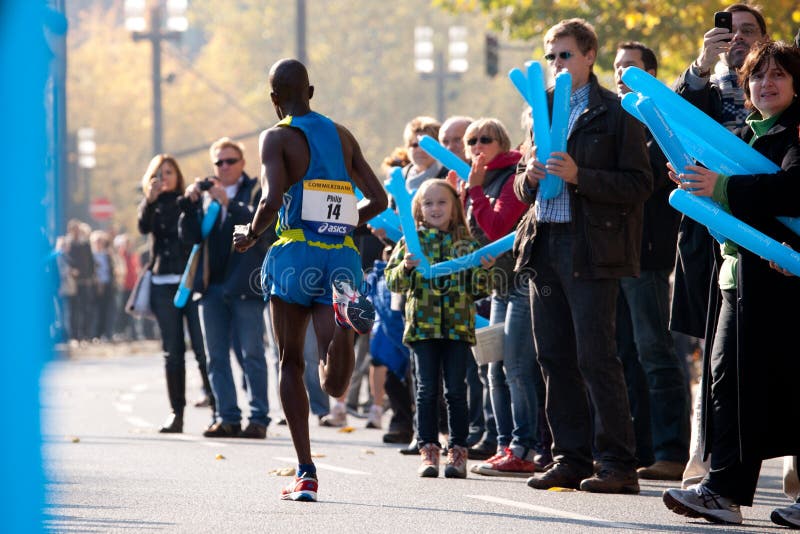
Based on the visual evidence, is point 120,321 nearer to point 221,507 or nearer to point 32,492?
point 221,507

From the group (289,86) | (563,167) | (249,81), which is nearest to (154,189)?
(289,86)

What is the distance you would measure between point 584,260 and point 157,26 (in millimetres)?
33058

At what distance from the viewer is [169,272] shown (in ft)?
40.5

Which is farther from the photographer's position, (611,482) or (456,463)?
(456,463)

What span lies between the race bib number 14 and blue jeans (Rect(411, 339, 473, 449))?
1613 mm

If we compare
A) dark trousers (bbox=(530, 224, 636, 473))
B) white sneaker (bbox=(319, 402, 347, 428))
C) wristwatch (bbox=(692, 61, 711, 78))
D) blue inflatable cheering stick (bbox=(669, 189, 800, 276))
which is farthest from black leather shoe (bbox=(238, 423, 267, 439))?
blue inflatable cheering stick (bbox=(669, 189, 800, 276))

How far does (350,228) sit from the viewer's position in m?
7.79

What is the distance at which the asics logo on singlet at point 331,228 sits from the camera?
7.68 meters

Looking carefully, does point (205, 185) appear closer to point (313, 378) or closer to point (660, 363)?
point (313, 378)

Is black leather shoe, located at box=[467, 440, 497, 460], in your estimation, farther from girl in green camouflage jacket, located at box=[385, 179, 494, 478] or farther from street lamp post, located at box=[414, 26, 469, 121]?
street lamp post, located at box=[414, 26, 469, 121]

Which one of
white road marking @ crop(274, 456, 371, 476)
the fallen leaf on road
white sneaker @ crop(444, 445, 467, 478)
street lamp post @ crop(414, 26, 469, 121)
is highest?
street lamp post @ crop(414, 26, 469, 121)

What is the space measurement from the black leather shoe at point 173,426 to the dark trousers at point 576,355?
4.78m

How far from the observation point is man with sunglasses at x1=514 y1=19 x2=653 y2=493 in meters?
7.95

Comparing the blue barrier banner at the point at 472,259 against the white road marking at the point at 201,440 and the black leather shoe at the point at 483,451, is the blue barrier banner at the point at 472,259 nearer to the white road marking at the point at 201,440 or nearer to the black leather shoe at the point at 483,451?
the black leather shoe at the point at 483,451
